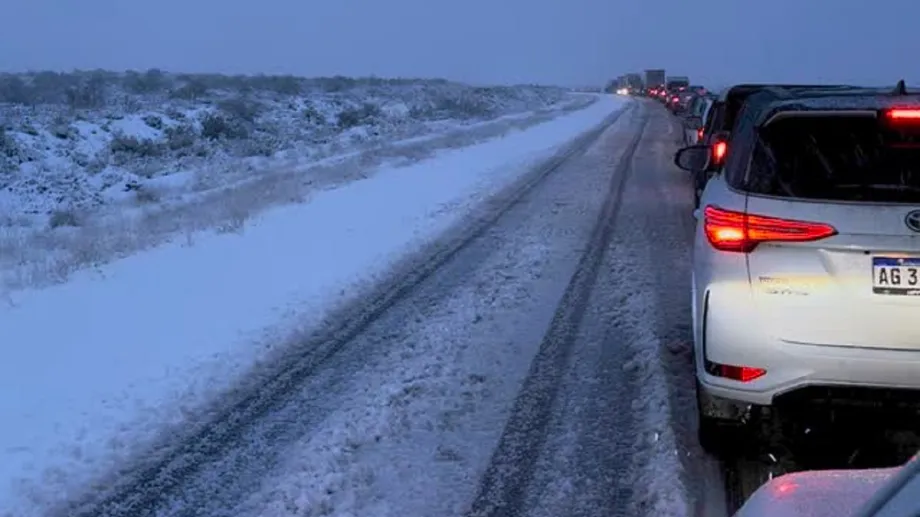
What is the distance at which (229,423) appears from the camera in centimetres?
561

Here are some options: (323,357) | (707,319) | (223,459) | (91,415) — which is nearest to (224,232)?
(323,357)

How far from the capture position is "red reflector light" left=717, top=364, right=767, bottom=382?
167 inches

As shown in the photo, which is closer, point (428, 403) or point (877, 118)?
point (877, 118)

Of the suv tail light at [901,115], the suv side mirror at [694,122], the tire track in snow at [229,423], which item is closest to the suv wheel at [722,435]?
the suv tail light at [901,115]

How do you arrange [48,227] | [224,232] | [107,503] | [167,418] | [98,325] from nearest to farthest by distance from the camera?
[107,503], [167,418], [98,325], [224,232], [48,227]

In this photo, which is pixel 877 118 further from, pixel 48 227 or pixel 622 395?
pixel 48 227

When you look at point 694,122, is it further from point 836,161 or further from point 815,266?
point 815,266

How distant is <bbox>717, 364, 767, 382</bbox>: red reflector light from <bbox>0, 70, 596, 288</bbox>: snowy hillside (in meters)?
7.91

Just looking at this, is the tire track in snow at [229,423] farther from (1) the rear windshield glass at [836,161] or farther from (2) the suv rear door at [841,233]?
(1) the rear windshield glass at [836,161]

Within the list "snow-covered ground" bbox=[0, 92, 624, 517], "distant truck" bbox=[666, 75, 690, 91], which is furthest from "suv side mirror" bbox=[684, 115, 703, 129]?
"distant truck" bbox=[666, 75, 690, 91]

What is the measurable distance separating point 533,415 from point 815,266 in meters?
2.06

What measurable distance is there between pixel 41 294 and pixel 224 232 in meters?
3.76

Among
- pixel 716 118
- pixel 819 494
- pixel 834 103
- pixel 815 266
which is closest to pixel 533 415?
pixel 815 266

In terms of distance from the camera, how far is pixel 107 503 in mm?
4543
